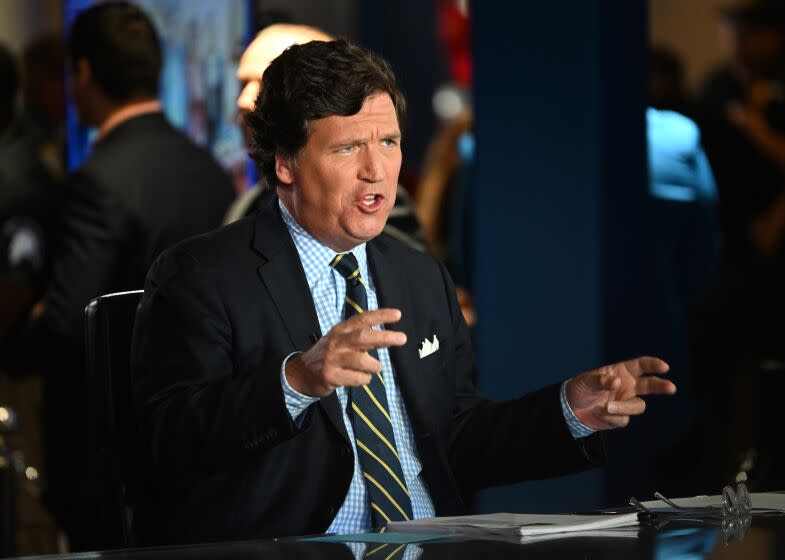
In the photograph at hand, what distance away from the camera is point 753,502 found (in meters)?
2.30

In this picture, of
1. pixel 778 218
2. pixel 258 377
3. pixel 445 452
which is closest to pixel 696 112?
pixel 778 218

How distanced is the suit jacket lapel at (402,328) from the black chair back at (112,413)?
1.42 feet

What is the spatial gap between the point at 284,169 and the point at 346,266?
7.8 inches

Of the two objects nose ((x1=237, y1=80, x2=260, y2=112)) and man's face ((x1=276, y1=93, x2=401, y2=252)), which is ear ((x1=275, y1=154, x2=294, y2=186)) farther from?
nose ((x1=237, y1=80, x2=260, y2=112))

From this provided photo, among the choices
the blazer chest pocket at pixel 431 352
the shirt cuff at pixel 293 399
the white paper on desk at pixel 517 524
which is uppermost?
the shirt cuff at pixel 293 399

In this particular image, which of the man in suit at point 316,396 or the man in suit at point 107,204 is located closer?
the man in suit at point 316,396

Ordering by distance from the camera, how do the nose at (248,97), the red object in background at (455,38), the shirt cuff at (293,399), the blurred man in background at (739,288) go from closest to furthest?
the shirt cuff at (293,399) < the nose at (248,97) < the blurred man in background at (739,288) < the red object in background at (455,38)

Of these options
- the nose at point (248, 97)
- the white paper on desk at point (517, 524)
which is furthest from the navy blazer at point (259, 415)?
the nose at point (248, 97)

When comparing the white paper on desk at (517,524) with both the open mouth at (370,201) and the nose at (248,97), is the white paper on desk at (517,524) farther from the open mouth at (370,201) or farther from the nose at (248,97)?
the nose at (248,97)

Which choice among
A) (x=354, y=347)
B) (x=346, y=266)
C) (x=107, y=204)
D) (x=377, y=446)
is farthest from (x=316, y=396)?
(x=107, y=204)

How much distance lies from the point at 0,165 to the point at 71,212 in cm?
88

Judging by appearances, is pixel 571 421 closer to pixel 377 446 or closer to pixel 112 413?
pixel 377 446

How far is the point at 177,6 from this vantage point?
514 centimetres

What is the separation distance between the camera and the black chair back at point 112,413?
2.43m
